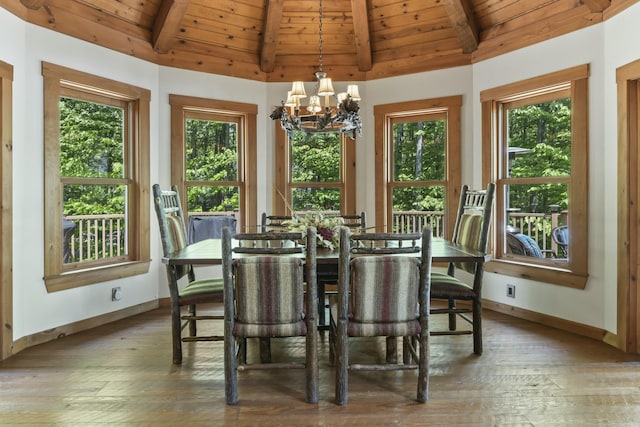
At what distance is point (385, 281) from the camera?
2.41 meters

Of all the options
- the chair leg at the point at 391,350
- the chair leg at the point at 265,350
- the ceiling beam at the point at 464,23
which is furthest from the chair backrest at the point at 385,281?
the ceiling beam at the point at 464,23

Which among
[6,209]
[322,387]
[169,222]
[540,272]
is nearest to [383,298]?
[322,387]

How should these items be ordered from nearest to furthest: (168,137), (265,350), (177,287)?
(265,350) → (177,287) → (168,137)

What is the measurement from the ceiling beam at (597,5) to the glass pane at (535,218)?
1435mm

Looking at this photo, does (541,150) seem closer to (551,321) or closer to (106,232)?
(551,321)

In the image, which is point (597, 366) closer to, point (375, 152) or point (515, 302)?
point (515, 302)

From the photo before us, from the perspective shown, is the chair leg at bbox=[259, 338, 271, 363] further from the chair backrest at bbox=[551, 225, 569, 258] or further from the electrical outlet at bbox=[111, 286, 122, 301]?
the chair backrest at bbox=[551, 225, 569, 258]

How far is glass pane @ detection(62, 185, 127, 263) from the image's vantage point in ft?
13.3

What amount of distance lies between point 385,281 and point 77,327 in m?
2.86

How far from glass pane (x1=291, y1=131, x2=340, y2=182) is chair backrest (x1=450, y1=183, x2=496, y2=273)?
73.2 inches

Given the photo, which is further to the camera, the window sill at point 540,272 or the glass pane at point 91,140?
the glass pane at point 91,140

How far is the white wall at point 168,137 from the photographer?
3414 millimetres

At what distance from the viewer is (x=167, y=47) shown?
468cm

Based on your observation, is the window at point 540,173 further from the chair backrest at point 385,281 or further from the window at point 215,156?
the window at point 215,156
